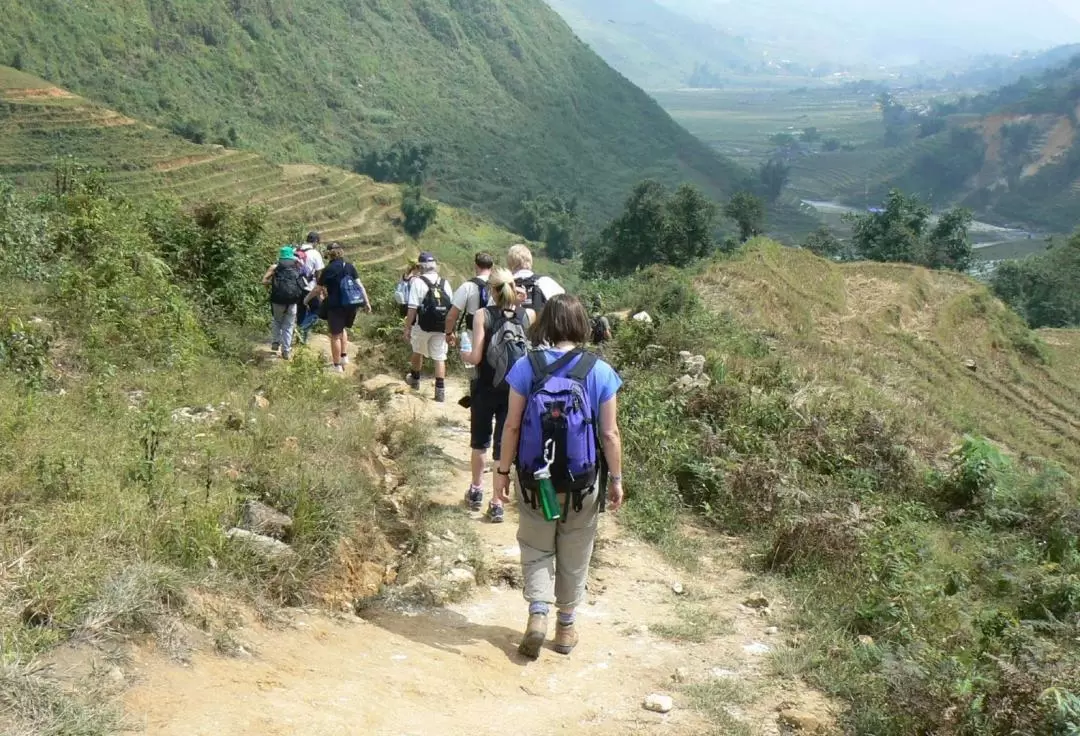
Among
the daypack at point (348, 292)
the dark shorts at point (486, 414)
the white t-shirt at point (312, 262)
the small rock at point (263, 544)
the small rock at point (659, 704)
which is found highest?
the white t-shirt at point (312, 262)

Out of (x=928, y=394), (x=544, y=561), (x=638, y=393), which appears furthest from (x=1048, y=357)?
(x=544, y=561)

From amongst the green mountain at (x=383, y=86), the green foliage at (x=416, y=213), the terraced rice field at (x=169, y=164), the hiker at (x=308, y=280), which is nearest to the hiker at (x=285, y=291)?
the hiker at (x=308, y=280)

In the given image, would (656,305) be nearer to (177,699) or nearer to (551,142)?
(177,699)

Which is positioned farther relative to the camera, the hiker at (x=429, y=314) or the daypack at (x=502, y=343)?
the hiker at (x=429, y=314)

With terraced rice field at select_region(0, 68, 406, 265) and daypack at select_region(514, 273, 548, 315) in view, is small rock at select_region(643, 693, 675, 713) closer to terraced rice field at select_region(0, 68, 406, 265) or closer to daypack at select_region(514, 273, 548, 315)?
daypack at select_region(514, 273, 548, 315)

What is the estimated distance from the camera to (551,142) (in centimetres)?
14125

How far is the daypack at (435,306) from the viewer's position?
708cm

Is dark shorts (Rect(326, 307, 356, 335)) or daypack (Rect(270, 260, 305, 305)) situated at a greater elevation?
daypack (Rect(270, 260, 305, 305))

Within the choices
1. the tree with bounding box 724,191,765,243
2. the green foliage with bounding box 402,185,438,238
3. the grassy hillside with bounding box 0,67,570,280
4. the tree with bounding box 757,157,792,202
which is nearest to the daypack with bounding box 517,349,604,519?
the tree with bounding box 724,191,765,243

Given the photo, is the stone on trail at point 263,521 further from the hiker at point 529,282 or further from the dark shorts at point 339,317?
the dark shorts at point 339,317

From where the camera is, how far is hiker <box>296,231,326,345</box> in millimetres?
8141

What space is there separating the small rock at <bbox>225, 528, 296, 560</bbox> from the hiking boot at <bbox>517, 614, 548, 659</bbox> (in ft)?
3.55

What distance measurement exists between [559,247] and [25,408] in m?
82.1

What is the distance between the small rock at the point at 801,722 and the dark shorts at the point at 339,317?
555 cm
